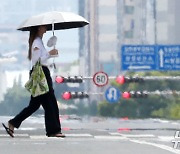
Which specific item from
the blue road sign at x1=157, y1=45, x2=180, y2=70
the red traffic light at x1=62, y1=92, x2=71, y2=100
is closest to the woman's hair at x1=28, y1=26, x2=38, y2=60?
the red traffic light at x1=62, y1=92, x2=71, y2=100

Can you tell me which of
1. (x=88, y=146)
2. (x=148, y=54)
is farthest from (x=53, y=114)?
(x=148, y=54)

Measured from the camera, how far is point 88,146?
13438 mm

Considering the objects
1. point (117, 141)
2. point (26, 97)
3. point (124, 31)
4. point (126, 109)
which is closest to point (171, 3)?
point (124, 31)

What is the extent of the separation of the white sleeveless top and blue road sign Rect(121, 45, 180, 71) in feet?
85.5

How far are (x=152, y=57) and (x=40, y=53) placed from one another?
26.7m

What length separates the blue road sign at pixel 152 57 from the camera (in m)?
39.7

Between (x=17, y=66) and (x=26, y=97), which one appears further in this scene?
(x=17, y=66)

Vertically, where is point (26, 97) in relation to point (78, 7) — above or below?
below

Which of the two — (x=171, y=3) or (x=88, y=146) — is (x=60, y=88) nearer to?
(x=171, y=3)

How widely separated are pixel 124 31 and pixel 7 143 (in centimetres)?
12188

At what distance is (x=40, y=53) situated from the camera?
13.5 meters

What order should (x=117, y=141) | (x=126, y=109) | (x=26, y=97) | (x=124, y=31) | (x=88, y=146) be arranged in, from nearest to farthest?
(x=88, y=146), (x=117, y=141), (x=126, y=109), (x=26, y=97), (x=124, y=31)

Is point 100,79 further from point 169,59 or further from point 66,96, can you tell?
point 169,59

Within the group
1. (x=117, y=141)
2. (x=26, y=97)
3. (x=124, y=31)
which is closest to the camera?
(x=117, y=141)
